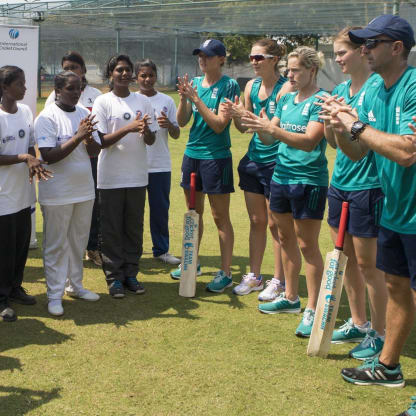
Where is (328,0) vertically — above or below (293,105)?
above

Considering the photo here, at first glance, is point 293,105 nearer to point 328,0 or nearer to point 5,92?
point 5,92

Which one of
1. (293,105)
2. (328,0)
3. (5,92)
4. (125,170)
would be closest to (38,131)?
(5,92)

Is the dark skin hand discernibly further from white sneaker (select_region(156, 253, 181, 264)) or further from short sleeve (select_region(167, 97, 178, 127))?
white sneaker (select_region(156, 253, 181, 264))

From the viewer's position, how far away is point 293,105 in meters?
4.81

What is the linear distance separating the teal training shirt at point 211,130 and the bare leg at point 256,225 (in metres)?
0.49

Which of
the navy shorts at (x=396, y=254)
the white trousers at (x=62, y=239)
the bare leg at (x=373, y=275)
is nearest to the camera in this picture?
the navy shorts at (x=396, y=254)

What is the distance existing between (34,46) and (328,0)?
30.4 feet

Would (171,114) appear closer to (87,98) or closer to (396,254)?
(87,98)

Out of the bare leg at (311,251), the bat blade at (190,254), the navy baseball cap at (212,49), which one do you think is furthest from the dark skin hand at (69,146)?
the bare leg at (311,251)

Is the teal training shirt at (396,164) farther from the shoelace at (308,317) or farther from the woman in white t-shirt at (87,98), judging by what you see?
the woman in white t-shirt at (87,98)

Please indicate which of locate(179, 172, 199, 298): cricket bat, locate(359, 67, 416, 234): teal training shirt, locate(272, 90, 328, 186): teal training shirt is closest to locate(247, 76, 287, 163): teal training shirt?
locate(272, 90, 328, 186): teal training shirt

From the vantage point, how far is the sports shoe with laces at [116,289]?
5496 millimetres

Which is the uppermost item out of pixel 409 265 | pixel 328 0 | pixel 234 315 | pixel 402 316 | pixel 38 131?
pixel 328 0

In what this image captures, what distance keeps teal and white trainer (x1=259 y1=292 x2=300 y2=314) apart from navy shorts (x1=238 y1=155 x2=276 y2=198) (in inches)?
37.3
